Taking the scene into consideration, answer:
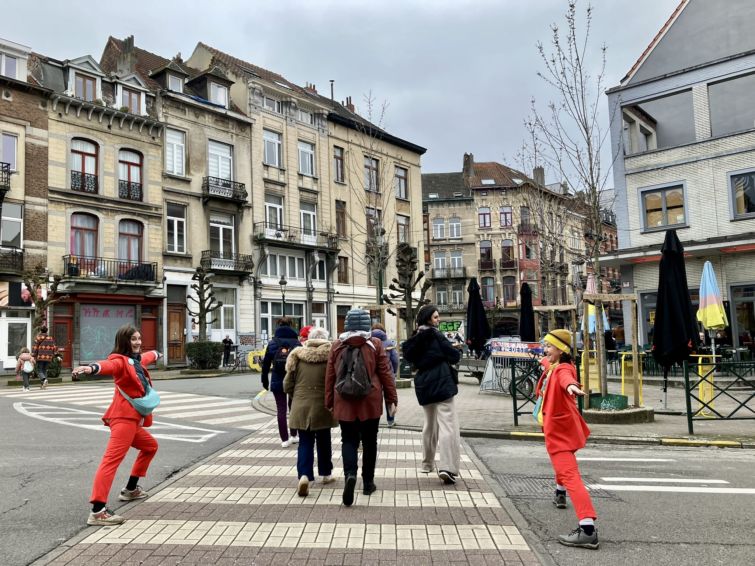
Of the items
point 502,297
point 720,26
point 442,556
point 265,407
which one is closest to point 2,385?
point 265,407

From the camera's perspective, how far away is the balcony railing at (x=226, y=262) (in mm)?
31594

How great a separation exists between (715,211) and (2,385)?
2433 centimetres

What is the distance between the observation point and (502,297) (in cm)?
5703

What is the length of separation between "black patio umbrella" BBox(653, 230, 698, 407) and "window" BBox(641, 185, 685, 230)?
12271 mm

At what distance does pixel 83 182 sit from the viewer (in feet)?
91.6

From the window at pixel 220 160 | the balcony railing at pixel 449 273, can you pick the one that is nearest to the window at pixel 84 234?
the window at pixel 220 160

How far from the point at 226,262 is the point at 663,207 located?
2058 centimetres

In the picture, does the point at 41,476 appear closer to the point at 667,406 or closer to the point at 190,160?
the point at 667,406

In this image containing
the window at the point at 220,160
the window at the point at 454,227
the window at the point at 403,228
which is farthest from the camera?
the window at the point at 454,227

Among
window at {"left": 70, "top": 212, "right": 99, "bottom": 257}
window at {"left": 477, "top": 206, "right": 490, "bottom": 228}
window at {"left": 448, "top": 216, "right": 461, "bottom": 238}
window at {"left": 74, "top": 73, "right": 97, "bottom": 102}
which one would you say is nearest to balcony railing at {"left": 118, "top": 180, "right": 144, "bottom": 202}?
window at {"left": 70, "top": 212, "right": 99, "bottom": 257}

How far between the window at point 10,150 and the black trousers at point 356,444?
2513cm

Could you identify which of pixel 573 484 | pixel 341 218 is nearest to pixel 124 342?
pixel 573 484

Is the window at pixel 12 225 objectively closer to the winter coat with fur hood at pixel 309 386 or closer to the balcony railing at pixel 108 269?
the balcony railing at pixel 108 269

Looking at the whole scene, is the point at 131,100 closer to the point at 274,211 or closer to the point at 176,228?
the point at 176,228
